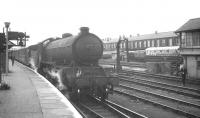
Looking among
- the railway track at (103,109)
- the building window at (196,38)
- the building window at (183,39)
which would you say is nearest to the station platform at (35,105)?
the railway track at (103,109)

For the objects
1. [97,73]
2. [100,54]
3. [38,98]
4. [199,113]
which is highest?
[100,54]

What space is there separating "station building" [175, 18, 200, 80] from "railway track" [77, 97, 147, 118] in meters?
12.9

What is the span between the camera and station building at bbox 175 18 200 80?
23391 mm

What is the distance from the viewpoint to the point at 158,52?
144 ft

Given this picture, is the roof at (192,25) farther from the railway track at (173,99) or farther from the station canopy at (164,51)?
the station canopy at (164,51)

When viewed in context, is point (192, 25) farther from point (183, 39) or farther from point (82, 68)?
point (82, 68)

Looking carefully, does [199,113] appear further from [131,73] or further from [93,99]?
[131,73]

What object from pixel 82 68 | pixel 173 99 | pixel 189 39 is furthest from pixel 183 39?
pixel 82 68

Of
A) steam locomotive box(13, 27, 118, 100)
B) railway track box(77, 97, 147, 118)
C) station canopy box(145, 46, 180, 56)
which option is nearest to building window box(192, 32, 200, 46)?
steam locomotive box(13, 27, 118, 100)

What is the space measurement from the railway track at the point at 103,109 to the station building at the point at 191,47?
1294 centimetres

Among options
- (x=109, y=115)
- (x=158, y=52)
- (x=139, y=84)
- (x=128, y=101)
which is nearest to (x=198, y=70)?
(x=139, y=84)

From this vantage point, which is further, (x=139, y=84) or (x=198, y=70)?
(x=198, y=70)

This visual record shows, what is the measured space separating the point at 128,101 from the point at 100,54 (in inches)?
112

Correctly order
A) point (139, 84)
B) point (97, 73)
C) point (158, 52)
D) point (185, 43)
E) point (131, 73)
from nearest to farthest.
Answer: point (97, 73), point (139, 84), point (185, 43), point (131, 73), point (158, 52)
